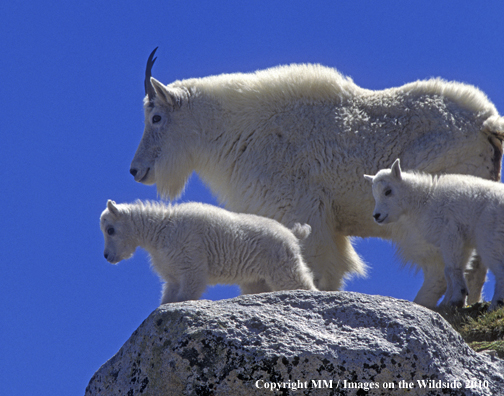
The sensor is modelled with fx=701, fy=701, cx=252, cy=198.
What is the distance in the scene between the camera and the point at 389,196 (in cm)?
745

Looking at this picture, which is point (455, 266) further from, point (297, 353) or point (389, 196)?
point (297, 353)

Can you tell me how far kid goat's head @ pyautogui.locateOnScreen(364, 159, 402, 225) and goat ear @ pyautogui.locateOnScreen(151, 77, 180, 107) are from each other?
125 inches

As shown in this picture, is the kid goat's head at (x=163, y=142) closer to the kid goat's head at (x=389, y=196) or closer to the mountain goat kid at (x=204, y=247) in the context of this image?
the mountain goat kid at (x=204, y=247)

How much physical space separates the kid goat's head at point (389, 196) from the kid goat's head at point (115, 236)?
2.61 m

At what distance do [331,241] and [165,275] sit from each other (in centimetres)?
268

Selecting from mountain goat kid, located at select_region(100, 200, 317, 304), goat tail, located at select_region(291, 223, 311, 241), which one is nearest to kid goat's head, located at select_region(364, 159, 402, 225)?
goat tail, located at select_region(291, 223, 311, 241)

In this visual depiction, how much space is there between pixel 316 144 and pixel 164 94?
6.98 feet

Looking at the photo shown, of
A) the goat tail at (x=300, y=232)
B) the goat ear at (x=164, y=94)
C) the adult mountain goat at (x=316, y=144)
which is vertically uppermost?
the goat ear at (x=164, y=94)

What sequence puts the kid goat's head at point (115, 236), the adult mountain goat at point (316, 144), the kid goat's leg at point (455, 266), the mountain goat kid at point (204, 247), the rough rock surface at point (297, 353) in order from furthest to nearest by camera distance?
1. the adult mountain goat at point (316, 144)
2. the kid goat's leg at point (455, 266)
3. the kid goat's head at point (115, 236)
4. the mountain goat kid at point (204, 247)
5. the rough rock surface at point (297, 353)

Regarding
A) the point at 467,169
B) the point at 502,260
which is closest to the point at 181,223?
the point at 502,260

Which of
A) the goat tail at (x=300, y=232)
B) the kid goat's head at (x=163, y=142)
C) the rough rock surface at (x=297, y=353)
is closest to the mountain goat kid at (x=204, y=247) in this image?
the goat tail at (x=300, y=232)

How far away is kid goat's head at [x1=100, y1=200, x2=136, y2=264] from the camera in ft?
22.3

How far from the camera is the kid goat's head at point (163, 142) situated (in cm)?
914

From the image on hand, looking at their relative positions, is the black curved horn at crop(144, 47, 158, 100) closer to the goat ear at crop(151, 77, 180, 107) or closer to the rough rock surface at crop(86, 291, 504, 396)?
the goat ear at crop(151, 77, 180, 107)
